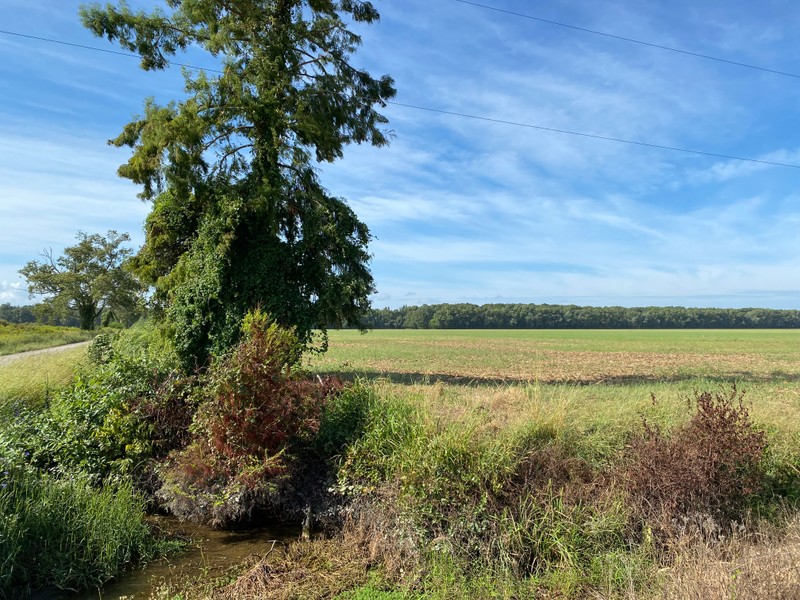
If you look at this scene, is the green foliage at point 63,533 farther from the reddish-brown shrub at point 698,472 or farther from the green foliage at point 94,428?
the reddish-brown shrub at point 698,472

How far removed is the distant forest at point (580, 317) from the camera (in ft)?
348

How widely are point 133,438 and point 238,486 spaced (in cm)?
244

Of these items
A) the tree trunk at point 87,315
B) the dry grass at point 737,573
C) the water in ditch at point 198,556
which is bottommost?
the water in ditch at point 198,556

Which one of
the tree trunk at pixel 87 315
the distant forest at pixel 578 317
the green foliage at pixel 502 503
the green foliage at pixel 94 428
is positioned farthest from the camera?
the distant forest at pixel 578 317

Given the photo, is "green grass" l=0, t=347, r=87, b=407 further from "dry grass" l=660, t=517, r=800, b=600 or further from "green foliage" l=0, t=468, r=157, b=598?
"dry grass" l=660, t=517, r=800, b=600

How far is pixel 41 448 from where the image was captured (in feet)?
25.1

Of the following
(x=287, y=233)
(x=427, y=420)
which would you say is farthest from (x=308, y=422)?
(x=287, y=233)

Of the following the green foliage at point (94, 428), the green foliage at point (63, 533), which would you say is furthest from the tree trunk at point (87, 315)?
the green foliage at point (63, 533)

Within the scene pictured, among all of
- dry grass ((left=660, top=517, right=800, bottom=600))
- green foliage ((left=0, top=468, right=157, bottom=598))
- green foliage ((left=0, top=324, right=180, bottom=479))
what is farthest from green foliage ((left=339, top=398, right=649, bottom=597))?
green foliage ((left=0, top=324, right=180, bottom=479))

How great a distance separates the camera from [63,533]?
19.3ft

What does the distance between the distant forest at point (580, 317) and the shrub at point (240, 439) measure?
9615 cm

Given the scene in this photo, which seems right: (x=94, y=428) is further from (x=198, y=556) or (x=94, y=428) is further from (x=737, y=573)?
(x=737, y=573)

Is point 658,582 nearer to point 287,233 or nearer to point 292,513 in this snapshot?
point 292,513

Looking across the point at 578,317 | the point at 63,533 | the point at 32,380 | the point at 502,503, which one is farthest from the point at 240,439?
the point at 578,317
